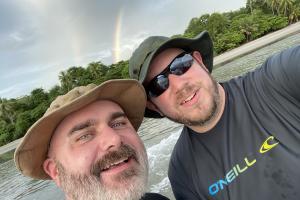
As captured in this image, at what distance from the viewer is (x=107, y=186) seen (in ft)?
8.37

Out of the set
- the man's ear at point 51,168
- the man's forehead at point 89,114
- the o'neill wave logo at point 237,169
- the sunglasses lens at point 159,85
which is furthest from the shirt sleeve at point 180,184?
the man's ear at point 51,168

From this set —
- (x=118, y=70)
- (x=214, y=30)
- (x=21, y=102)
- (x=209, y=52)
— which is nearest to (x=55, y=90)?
(x=21, y=102)

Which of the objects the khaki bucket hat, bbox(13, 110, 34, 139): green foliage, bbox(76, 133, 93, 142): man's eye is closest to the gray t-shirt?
the khaki bucket hat

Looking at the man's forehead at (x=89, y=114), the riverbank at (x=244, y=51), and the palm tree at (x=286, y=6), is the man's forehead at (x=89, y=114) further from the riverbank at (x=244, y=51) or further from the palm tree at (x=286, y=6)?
the palm tree at (x=286, y=6)

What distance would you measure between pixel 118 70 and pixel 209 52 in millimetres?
70563

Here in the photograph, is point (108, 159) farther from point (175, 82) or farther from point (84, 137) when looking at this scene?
point (175, 82)

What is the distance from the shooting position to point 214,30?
74000 mm

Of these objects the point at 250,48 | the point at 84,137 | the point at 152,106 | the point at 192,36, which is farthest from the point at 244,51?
the point at 84,137

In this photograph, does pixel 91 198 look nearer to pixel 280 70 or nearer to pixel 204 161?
pixel 204 161

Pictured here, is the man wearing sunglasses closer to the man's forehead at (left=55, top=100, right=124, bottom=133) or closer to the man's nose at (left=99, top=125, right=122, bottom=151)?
the man's forehead at (left=55, top=100, right=124, bottom=133)

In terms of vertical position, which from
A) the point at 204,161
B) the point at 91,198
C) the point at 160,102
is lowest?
the point at 204,161

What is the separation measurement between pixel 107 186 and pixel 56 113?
63 centimetres

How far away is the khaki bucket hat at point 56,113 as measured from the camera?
104 inches

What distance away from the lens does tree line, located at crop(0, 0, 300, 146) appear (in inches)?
2596
